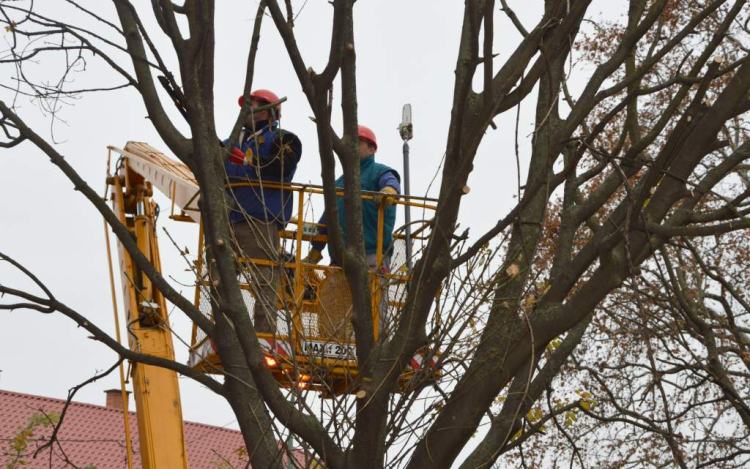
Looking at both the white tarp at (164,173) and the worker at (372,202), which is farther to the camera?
the white tarp at (164,173)

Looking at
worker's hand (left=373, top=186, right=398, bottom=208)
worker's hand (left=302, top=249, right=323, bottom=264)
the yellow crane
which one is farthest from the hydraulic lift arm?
worker's hand (left=373, top=186, right=398, bottom=208)

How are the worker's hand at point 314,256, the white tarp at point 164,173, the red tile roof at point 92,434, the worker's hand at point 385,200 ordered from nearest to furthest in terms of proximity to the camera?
the worker's hand at point 385,200
the white tarp at point 164,173
the worker's hand at point 314,256
the red tile roof at point 92,434

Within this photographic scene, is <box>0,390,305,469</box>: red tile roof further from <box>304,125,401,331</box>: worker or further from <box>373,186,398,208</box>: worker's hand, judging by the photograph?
<box>373,186,398,208</box>: worker's hand

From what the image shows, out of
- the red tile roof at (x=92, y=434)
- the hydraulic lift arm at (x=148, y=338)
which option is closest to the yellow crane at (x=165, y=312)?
the hydraulic lift arm at (x=148, y=338)

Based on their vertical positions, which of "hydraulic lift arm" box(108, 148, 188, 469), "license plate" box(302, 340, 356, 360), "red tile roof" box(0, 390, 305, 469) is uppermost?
"red tile roof" box(0, 390, 305, 469)

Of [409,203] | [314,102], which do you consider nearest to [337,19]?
[314,102]

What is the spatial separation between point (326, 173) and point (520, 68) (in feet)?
3.23

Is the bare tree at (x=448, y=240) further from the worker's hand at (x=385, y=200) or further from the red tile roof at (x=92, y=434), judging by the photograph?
the red tile roof at (x=92, y=434)

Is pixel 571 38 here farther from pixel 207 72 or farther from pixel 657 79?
pixel 657 79

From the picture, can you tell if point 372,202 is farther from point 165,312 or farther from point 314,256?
point 165,312

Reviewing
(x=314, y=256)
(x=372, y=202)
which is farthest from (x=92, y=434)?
(x=372, y=202)

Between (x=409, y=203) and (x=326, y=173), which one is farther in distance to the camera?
(x=409, y=203)

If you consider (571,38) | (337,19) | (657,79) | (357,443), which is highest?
(657,79)

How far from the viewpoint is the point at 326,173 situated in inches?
192
